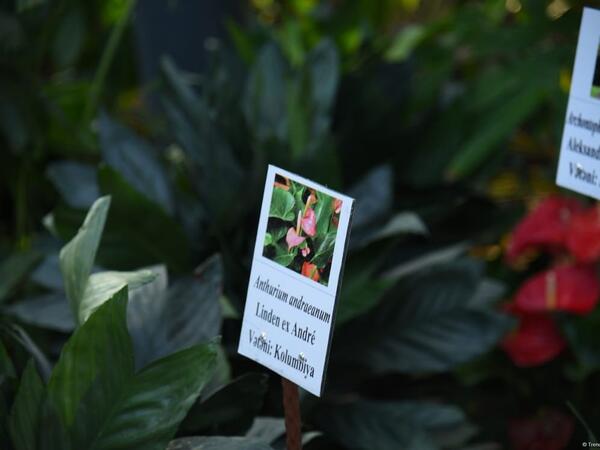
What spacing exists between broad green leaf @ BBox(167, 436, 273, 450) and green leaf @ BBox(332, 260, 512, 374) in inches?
24.8

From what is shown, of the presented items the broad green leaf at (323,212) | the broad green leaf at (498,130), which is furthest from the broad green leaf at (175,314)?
the broad green leaf at (498,130)

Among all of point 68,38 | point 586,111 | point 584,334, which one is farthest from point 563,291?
point 68,38

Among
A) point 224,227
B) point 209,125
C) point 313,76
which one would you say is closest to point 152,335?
point 224,227

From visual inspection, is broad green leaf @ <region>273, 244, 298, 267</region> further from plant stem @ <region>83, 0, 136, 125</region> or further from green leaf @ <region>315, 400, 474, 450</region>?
plant stem @ <region>83, 0, 136, 125</region>

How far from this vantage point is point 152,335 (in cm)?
127

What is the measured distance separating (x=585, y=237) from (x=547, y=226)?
8 cm

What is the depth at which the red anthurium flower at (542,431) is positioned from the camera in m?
1.67

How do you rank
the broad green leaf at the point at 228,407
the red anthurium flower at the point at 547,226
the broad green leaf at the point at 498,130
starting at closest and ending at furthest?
the broad green leaf at the point at 228,407 < the red anthurium flower at the point at 547,226 < the broad green leaf at the point at 498,130

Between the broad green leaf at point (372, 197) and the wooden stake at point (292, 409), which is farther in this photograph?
the broad green leaf at point (372, 197)

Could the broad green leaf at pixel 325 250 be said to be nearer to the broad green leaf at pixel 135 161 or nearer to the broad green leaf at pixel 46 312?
the broad green leaf at pixel 46 312

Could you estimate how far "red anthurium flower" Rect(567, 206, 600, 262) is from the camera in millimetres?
1700

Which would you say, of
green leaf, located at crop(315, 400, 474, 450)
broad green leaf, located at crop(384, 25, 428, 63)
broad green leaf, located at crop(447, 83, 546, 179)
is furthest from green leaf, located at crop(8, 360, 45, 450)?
broad green leaf, located at crop(384, 25, 428, 63)

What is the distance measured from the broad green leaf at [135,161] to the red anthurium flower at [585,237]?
2.26ft

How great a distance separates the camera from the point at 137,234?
63.2 inches
